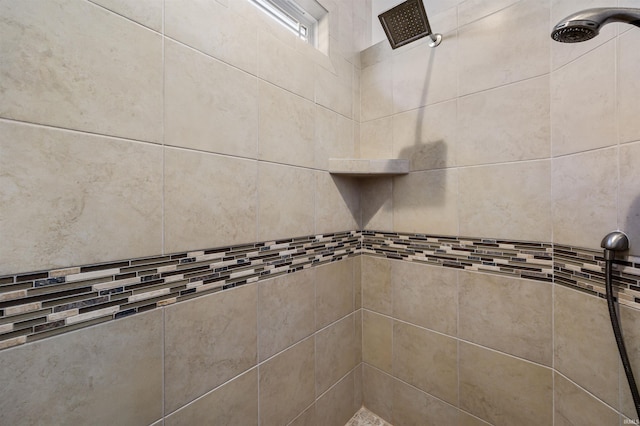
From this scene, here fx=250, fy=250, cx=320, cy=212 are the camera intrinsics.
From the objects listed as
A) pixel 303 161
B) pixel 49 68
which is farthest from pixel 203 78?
pixel 303 161

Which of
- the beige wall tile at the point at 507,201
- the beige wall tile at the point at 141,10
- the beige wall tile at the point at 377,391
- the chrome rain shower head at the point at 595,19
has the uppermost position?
the beige wall tile at the point at 141,10

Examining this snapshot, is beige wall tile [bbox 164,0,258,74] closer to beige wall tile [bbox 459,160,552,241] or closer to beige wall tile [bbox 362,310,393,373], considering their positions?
beige wall tile [bbox 459,160,552,241]

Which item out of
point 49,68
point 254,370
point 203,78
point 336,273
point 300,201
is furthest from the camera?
point 336,273

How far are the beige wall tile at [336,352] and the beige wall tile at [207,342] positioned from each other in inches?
16.1

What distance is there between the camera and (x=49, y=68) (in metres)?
0.54

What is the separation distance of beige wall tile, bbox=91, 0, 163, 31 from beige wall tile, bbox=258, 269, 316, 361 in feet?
2.86

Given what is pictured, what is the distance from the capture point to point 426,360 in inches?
48.6

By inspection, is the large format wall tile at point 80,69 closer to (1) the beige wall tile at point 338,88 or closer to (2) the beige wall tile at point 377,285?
(1) the beige wall tile at point 338,88

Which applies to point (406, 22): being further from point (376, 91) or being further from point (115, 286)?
point (115, 286)

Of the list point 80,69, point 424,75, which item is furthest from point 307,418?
point 424,75

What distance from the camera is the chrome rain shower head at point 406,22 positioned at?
0.97m

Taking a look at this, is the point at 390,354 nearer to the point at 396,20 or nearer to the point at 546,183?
the point at 546,183

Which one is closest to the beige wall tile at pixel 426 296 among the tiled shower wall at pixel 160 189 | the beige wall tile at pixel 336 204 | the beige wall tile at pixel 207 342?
the beige wall tile at pixel 336 204

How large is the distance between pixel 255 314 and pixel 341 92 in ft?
3.79
